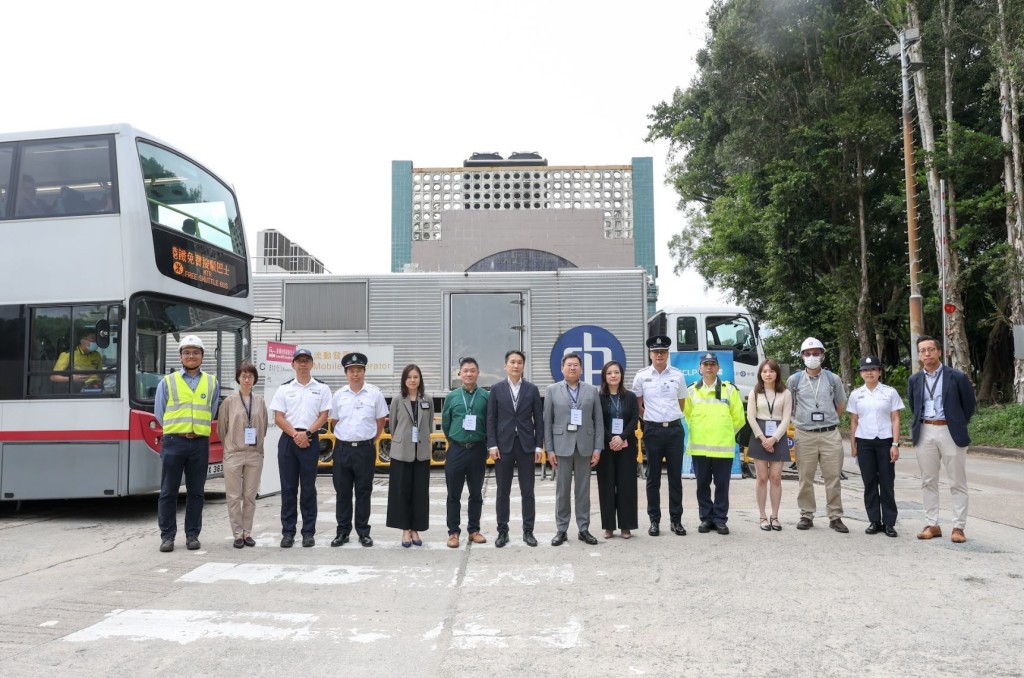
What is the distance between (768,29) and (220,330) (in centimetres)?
2099

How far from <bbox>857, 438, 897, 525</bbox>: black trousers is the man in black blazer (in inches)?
130

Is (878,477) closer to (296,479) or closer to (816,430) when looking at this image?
(816,430)

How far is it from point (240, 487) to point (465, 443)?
86.9 inches

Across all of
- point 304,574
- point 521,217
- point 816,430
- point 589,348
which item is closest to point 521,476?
point 304,574

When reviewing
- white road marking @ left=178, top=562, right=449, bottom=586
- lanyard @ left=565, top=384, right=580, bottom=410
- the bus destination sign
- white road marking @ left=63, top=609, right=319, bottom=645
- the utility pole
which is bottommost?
white road marking @ left=178, top=562, right=449, bottom=586

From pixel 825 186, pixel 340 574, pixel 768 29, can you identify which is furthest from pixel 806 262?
pixel 340 574

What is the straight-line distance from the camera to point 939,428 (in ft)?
24.4

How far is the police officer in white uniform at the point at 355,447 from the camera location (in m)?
7.46

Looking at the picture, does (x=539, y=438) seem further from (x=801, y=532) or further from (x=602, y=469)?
(x=801, y=532)

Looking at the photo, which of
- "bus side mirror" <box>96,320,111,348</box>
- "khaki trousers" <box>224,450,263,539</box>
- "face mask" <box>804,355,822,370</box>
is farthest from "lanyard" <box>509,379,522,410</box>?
"bus side mirror" <box>96,320,111,348</box>

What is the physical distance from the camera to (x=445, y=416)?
7.55 m

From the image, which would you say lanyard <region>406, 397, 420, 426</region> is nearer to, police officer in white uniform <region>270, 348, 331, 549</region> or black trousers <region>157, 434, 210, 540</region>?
police officer in white uniform <region>270, 348, 331, 549</region>

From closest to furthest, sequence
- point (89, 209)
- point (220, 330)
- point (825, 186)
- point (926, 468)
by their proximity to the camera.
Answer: point (926, 468) < point (89, 209) < point (220, 330) < point (825, 186)

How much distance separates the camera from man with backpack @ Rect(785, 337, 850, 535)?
7957 mm
